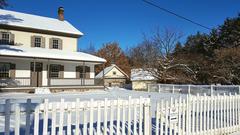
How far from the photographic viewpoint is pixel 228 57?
31.4 meters

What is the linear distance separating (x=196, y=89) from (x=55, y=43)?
16.6 meters

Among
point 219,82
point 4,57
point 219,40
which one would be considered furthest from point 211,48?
point 4,57

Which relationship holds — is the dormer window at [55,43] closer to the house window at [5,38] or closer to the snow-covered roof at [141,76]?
the house window at [5,38]

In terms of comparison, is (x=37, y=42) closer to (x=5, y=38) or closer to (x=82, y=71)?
(x=5, y=38)

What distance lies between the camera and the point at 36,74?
28.6 meters

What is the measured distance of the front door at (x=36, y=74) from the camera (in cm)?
2819

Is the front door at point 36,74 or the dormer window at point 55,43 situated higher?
the dormer window at point 55,43

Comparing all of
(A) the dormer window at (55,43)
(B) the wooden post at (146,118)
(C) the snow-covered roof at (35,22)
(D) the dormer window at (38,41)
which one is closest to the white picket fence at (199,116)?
(B) the wooden post at (146,118)

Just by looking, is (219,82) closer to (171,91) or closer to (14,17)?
(171,91)

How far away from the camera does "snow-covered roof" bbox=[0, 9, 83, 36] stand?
2981 centimetres

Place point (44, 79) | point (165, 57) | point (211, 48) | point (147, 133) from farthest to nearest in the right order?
point (211, 48)
point (165, 57)
point (44, 79)
point (147, 133)

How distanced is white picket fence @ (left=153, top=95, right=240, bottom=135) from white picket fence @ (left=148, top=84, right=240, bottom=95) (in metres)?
12.8

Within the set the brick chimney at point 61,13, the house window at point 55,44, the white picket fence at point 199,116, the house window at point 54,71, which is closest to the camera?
the white picket fence at point 199,116

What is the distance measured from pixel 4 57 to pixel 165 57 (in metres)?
23.5
